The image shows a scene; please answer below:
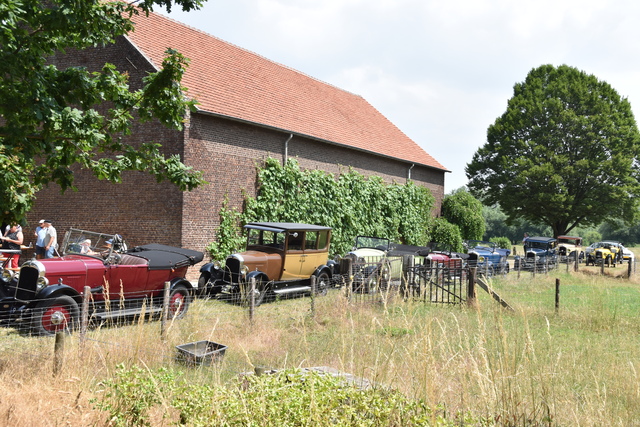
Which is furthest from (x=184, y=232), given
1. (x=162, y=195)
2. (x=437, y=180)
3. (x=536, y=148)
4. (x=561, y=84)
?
(x=561, y=84)

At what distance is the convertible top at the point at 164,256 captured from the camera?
993cm

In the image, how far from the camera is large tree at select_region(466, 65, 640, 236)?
35.0 m

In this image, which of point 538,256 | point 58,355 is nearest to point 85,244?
point 58,355

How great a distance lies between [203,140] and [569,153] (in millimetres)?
29754

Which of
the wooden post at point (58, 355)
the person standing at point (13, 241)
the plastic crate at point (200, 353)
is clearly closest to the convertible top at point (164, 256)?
the plastic crate at point (200, 353)

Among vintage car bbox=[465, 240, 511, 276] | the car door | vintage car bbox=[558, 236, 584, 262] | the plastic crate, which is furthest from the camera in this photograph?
vintage car bbox=[558, 236, 584, 262]

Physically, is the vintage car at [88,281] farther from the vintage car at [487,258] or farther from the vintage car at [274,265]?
the vintage car at [487,258]

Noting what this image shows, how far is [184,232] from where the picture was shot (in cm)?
1476

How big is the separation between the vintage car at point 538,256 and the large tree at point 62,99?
17.5m

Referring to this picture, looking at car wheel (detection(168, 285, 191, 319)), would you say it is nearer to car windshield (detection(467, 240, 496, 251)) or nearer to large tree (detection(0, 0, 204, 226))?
large tree (detection(0, 0, 204, 226))

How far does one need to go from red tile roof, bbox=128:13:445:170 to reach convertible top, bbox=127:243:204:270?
5976mm

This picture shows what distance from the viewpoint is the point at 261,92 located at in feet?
64.8

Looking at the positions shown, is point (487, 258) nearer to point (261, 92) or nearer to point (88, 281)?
point (261, 92)

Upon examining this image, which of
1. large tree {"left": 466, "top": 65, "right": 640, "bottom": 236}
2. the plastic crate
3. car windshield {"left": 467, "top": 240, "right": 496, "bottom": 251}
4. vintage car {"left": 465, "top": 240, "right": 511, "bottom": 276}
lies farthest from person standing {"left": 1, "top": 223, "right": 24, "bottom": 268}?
large tree {"left": 466, "top": 65, "right": 640, "bottom": 236}
